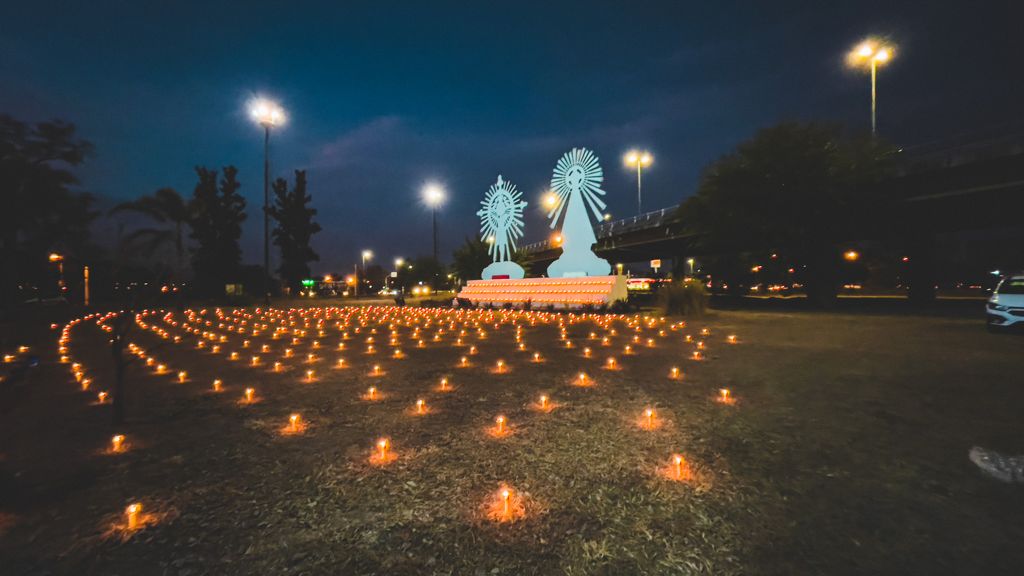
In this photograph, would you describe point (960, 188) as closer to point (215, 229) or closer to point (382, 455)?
point (382, 455)

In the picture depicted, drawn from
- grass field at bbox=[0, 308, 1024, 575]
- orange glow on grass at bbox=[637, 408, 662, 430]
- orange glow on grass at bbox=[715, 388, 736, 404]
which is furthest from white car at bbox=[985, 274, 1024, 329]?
orange glow on grass at bbox=[637, 408, 662, 430]

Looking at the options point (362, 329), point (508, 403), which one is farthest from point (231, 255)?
point (508, 403)

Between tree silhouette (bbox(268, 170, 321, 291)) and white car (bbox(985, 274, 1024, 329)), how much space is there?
5308 centimetres

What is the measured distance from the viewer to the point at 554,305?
24281mm

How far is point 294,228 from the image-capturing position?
49875 millimetres

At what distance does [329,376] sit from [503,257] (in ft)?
88.2

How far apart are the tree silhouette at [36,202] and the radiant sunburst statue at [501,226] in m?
26.2

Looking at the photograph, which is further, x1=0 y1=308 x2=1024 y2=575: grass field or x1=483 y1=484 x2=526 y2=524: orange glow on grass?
x1=483 y1=484 x2=526 y2=524: orange glow on grass

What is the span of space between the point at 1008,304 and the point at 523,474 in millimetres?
15237

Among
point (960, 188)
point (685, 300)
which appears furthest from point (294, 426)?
point (960, 188)

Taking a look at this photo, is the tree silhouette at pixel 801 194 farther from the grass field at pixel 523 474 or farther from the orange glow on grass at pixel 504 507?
the orange glow on grass at pixel 504 507

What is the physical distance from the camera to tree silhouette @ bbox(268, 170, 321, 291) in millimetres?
49562

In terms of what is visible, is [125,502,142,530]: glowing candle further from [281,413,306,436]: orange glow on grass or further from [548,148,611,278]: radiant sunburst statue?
[548,148,611,278]: radiant sunburst statue


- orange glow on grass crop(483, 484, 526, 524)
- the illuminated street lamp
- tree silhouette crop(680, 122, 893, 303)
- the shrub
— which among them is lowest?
orange glow on grass crop(483, 484, 526, 524)
